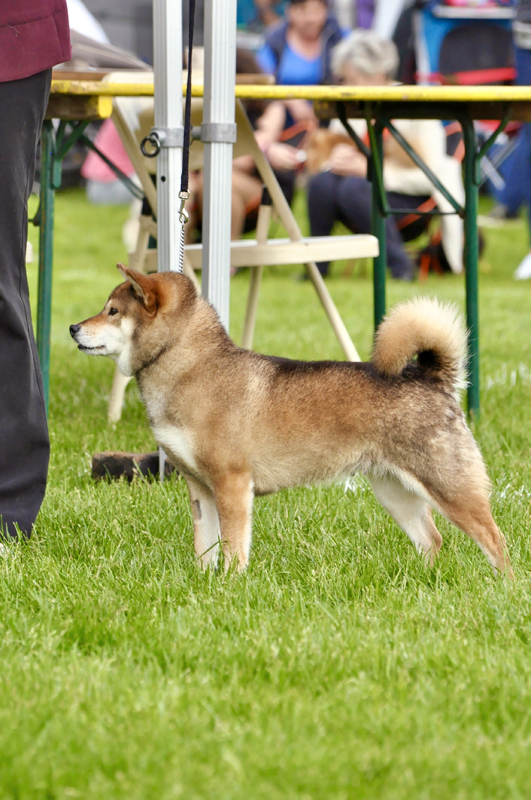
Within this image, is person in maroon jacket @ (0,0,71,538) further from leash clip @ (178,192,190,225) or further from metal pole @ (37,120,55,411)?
metal pole @ (37,120,55,411)

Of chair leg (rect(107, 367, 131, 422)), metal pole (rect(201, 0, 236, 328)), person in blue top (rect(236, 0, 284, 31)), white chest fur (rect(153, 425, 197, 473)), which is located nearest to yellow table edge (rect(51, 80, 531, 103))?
metal pole (rect(201, 0, 236, 328))

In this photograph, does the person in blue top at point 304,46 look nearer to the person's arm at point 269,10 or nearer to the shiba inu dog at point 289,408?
the person's arm at point 269,10

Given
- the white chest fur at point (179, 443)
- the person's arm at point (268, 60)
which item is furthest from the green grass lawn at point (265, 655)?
the person's arm at point (268, 60)

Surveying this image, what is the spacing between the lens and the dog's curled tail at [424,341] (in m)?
2.59

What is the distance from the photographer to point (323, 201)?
9227 mm

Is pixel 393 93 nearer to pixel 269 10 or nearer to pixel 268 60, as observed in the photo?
pixel 268 60

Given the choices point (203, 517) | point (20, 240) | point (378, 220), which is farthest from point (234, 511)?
point (378, 220)

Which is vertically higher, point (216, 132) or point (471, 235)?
point (216, 132)

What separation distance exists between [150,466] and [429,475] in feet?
4.43

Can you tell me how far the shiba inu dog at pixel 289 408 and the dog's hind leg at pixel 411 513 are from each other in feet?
0.41

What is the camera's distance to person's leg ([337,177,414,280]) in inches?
352

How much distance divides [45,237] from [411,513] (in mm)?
1870

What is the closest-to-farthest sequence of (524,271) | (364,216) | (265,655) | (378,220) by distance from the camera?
(265,655)
(378,220)
(364,216)
(524,271)

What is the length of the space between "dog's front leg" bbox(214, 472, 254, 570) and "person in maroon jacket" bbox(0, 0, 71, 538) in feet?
2.04
